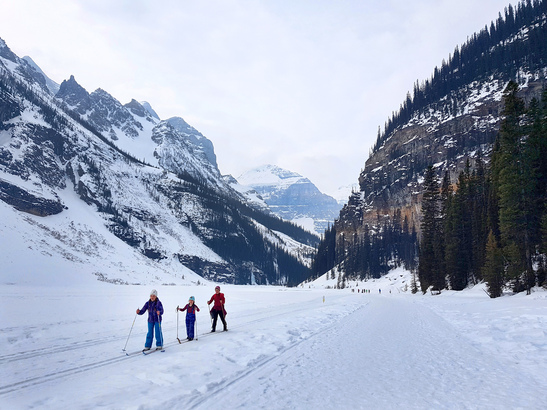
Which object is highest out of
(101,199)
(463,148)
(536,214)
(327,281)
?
(463,148)

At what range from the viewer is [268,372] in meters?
7.84

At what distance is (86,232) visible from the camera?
9175 cm

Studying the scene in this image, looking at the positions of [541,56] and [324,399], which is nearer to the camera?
[324,399]

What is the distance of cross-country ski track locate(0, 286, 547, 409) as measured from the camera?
584 cm

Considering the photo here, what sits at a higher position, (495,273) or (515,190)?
(515,190)

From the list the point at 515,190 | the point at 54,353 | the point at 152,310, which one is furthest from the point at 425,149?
the point at 54,353

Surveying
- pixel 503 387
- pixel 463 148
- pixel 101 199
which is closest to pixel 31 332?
pixel 503 387

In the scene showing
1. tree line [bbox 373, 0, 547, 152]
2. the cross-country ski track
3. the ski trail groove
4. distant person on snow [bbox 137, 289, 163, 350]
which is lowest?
the ski trail groove

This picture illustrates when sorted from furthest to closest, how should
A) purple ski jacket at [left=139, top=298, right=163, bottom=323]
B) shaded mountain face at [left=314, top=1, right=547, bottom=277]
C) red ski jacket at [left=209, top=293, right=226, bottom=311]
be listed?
shaded mountain face at [left=314, top=1, right=547, bottom=277], red ski jacket at [left=209, top=293, right=226, bottom=311], purple ski jacket at [left=139, top=298, right=163, bottom=323]

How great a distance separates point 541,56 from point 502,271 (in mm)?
127419

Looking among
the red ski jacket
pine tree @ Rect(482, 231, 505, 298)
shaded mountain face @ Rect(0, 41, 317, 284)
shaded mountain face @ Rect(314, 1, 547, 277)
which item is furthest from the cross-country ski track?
shaded mountain face @ Rect(314, 1, 547, 277)

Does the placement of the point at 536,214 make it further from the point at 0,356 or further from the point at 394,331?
the point at 0,356

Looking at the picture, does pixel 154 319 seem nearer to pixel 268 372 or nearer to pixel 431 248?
pixel 268 372

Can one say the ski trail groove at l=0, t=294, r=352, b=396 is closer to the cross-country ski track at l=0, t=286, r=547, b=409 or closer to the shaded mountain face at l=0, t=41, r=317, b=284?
the cross-country ski track at l=0, t=286, r=547, b=409
